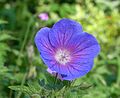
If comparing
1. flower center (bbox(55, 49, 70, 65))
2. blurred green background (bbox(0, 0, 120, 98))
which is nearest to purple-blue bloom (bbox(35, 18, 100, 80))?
flower center (bbox(55, 49, 70, 65))

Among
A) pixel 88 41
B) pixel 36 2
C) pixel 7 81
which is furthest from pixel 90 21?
pixel 88 41

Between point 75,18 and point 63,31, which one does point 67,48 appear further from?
point 75,18

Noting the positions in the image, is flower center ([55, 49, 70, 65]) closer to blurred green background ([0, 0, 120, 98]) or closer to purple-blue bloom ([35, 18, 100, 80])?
purple-blue bloom ([35, 18, 100, 80])

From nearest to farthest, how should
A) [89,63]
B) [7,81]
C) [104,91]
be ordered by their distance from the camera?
[89,63] < [7,81] < [104,91]

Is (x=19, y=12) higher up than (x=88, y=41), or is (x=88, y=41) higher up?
(x=19, y=12)

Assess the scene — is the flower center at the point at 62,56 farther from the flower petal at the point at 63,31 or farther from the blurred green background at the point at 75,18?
the blurred green background at the point at 75,18

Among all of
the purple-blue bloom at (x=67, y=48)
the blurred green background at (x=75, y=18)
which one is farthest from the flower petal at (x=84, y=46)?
the blurred green background at (x=75, y=18)

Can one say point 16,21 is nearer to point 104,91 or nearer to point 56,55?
point 104,91
